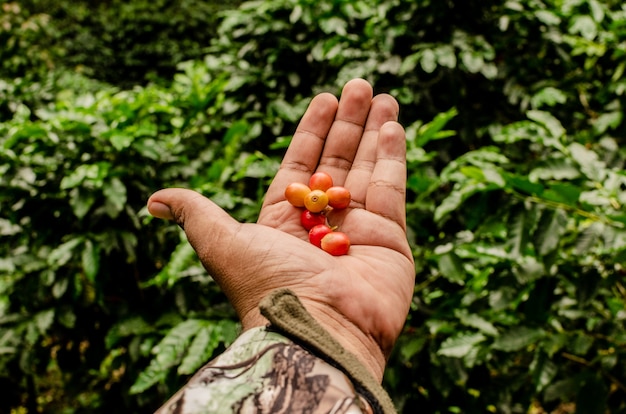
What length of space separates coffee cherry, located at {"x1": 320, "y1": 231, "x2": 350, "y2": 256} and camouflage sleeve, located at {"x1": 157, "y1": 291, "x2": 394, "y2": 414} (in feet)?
1.33

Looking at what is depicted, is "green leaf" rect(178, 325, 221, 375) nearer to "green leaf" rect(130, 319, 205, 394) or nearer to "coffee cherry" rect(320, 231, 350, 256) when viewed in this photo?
"green leaf" rect(130, 319, 205, 394)

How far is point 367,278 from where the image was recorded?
1459mm

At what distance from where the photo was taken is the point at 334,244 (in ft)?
5.12

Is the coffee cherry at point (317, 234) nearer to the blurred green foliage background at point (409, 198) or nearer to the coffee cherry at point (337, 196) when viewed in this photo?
the coffee cherry at point (337, 196)

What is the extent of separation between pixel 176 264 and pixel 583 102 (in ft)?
8.41

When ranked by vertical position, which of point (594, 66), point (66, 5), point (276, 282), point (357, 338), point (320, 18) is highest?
point (320, 18)

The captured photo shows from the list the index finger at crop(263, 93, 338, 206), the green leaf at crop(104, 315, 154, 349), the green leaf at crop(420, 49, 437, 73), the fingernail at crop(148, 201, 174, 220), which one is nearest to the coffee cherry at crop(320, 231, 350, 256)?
the index finger at crop(263, 93, 338, 206)

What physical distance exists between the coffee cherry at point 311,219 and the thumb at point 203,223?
13.9 inches

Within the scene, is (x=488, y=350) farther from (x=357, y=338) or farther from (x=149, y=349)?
(x=149, y=349)

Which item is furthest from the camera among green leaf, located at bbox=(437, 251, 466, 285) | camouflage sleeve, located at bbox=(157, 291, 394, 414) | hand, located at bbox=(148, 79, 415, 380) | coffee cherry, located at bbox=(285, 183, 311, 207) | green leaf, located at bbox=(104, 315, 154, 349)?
green leaf, located at bbox=(104, 315, 154, 349)

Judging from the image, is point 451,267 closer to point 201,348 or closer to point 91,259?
point 201,348

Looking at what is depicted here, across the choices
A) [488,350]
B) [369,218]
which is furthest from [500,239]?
[369,218]

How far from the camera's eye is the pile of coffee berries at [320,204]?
1.58 metres

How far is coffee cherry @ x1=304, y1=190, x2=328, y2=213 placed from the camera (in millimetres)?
1663
